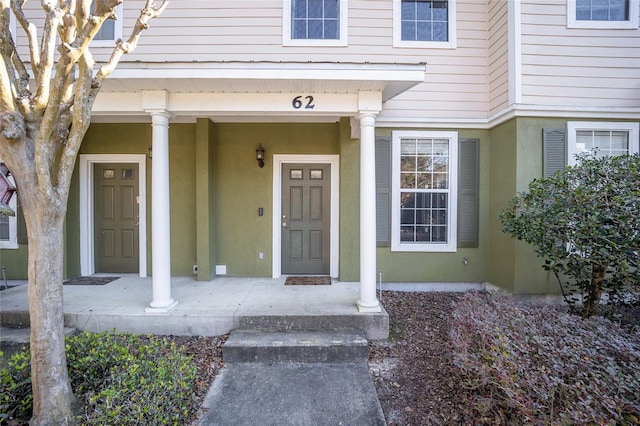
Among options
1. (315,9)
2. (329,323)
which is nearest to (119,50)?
(329,323)

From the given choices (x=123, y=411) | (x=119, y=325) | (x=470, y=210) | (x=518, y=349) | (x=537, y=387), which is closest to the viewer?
(x=537, y=387)

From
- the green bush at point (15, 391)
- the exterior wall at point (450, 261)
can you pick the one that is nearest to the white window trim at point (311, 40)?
the exterior wall at point (450, 261)

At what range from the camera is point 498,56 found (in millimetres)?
4621

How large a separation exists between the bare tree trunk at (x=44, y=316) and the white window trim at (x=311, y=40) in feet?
13.5

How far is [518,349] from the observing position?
2.19m

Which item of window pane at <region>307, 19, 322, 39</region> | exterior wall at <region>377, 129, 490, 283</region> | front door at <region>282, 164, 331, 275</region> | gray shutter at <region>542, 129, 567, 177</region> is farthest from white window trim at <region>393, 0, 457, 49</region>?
front door at <region>282, 164, 331, 275</region>

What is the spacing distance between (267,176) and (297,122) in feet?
3.29

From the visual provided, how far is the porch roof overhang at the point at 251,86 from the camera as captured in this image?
3256 millimetres

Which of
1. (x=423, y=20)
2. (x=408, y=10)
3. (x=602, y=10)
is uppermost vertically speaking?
(x=408, y=10)

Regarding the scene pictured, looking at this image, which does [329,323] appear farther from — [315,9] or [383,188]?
[315,9]

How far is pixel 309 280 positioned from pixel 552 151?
156 inches

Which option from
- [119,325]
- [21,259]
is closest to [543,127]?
[119,325]

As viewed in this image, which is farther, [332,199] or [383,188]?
[332,199]

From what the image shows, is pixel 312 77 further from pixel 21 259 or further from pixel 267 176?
pixel 21 259
